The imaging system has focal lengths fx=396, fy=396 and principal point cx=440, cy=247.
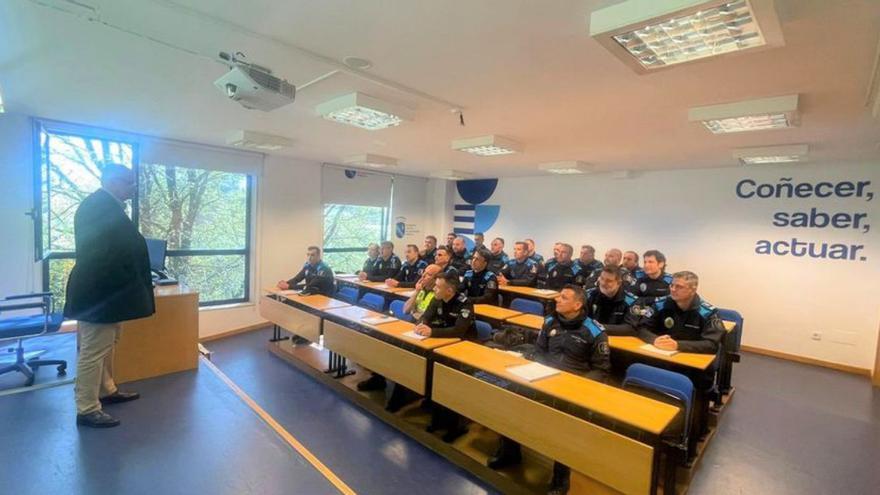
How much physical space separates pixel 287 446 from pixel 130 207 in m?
4.02

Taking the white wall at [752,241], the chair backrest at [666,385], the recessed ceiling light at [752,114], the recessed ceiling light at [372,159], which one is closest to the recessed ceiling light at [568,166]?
the white wall at [752,241]

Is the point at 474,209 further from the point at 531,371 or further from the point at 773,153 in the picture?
the point at 531,371

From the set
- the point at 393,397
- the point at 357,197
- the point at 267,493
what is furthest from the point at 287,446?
the point at 357,197

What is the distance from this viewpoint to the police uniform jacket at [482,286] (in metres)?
4.95

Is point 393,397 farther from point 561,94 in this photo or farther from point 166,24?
point 166,24

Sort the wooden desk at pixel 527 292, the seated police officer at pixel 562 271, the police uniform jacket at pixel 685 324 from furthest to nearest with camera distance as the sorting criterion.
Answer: the seated police officer at pixel 562 271 < the wooden desk at pixel 527 292 < the police uniform jacket at pixel 685 324

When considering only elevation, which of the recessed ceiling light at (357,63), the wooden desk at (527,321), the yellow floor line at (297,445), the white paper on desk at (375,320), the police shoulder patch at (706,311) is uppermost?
the recessed ceiling light at (357,63)

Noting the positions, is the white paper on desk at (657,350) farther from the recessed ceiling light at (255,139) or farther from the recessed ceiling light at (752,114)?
the recessed ceiling light at (255,139)

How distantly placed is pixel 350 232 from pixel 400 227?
3.98 ft

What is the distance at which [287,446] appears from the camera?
2.70m

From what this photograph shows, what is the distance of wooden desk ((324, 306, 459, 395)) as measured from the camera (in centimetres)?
286

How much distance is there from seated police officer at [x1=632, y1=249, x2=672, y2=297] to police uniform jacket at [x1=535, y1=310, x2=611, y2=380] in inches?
83.6

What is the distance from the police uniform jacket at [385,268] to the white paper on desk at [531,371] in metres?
3.94

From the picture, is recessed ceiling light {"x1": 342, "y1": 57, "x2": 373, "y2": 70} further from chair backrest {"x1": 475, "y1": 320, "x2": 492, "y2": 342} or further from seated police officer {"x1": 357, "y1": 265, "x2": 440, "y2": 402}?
chair backrest {"x1": 475, "y1": 320, "x2": 492, "y2": 342}
